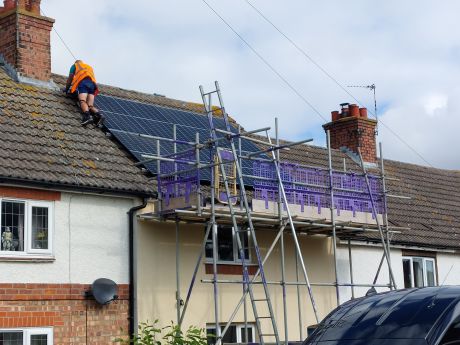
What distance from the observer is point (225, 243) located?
17.7 m

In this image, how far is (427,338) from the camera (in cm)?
797

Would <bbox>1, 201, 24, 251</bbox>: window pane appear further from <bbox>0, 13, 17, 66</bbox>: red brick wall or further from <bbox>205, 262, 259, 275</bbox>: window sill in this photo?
<bbox>0, 13, 17, 66</bbox>: red brick wall

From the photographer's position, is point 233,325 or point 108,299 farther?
point 233,325

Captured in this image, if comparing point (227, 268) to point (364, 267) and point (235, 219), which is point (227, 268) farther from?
point (364, 267)

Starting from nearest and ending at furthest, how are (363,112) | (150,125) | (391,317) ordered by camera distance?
(391,317) < (150,125) < (363,112)

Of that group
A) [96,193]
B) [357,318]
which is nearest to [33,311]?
[96,193]

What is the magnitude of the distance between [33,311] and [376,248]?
9.22 meters

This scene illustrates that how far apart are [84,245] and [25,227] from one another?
1.16 m

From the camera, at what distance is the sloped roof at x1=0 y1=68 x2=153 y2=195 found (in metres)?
15.1

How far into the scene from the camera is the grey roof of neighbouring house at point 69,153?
15.2m

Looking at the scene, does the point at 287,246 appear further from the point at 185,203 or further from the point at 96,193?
the point at 96,193

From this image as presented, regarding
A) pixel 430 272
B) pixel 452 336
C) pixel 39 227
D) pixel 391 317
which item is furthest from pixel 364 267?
pixel 452 336

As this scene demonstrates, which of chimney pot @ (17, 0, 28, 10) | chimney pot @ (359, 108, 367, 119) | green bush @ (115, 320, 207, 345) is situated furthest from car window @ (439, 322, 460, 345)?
chimney pot @ (359, 108, 367, 119)

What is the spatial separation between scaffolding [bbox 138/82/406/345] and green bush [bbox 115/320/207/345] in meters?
0.33
